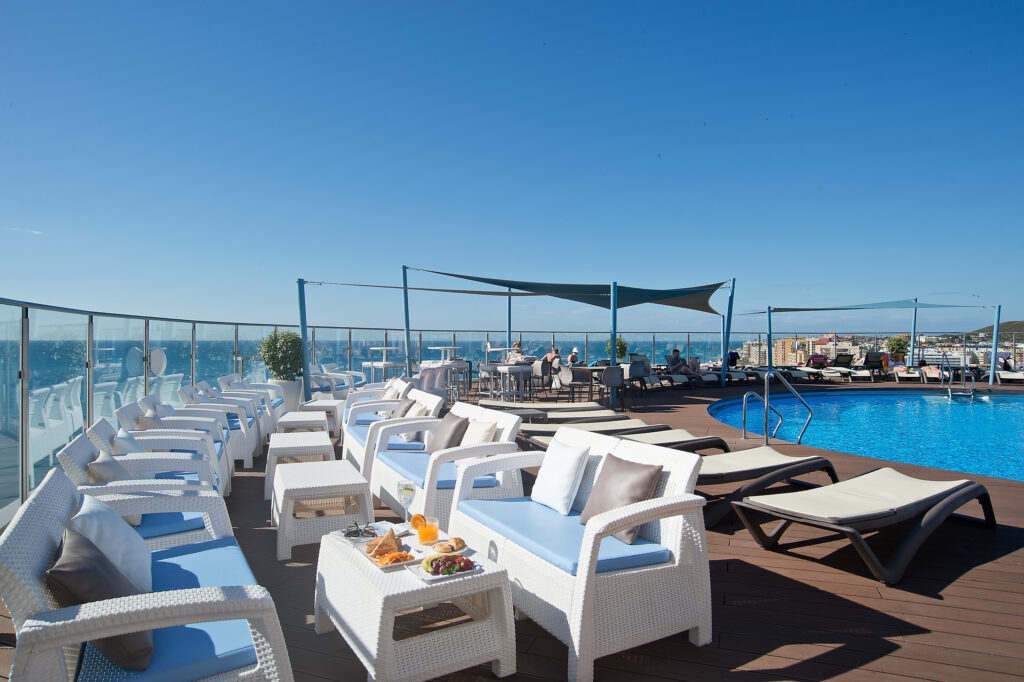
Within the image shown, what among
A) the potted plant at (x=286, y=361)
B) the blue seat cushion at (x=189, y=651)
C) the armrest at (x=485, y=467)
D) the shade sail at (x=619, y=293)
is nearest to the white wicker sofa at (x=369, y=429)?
the armrest at (x=485, y=467)

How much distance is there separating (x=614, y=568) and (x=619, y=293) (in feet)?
26.6

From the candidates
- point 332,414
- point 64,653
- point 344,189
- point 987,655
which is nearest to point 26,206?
point 344,189

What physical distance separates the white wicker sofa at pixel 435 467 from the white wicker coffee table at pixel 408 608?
38.3 inches

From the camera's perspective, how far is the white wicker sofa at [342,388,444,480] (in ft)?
13.1

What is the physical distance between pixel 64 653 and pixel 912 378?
16.8 m

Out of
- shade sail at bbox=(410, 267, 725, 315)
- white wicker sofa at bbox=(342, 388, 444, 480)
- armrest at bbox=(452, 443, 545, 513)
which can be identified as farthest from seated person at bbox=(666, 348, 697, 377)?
armrest at bbox=(452, 443, 545, 513)

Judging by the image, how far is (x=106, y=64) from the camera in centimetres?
771

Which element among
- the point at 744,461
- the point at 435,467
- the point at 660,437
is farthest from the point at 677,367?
the point at 435,467

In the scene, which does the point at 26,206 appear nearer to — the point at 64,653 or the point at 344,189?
the point at 344,189

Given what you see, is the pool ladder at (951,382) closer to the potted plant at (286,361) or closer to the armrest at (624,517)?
the armrest at (624,517)

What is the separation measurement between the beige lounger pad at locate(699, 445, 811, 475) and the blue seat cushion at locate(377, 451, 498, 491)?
1.38 m

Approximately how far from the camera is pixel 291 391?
7.62 meters

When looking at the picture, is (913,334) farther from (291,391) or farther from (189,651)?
(189,651)

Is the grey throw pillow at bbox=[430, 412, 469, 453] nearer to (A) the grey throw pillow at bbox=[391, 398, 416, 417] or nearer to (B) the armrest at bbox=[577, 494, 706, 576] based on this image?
(A) the grey throw pillow at bbox=[391, 398, 416, 417]
